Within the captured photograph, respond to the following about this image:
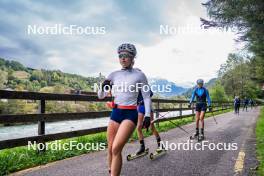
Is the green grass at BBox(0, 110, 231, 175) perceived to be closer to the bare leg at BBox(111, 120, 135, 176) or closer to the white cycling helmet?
the bare leg at BBox(111, 120, 135, 176)

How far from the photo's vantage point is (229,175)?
18.2 ft

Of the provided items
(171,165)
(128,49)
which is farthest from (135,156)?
(128,49)

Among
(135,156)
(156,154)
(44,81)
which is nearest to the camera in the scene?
(135,156)

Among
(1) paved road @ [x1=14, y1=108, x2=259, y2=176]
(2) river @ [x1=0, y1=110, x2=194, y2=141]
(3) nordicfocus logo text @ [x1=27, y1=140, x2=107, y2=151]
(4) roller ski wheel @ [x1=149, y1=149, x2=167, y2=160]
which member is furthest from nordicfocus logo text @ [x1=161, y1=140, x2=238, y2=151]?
(2) river @ [x1=0, y1=110, x2=194, y2=141]

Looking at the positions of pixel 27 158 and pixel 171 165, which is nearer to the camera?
pixel 171 165

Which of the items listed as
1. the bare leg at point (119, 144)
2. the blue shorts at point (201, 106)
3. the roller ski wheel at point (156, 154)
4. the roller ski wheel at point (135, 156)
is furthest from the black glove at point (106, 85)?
the blue shorts at point (201, 106)

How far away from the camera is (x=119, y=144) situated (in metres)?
3.98

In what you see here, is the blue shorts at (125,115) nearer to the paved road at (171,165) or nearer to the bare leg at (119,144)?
the bare leg at (119,144)

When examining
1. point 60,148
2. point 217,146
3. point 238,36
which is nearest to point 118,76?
point 60,148

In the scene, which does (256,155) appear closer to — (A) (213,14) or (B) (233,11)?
(B) (233,11)

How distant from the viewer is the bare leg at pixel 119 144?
155 inches

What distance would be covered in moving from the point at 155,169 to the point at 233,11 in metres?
10.1

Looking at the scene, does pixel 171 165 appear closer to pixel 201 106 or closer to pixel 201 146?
pixel 201 146

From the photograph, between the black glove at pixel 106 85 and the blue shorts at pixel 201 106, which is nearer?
the black glove at pixel 106 85
